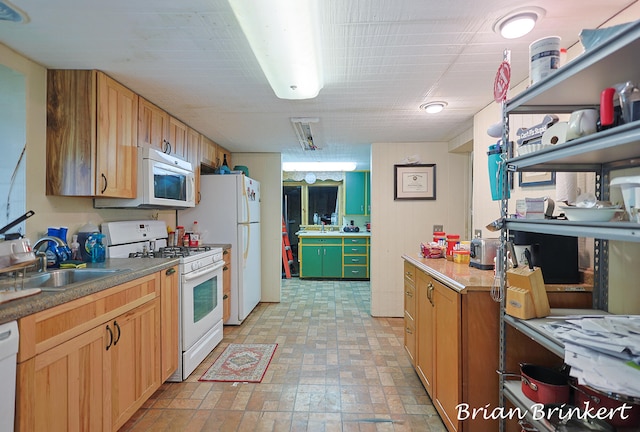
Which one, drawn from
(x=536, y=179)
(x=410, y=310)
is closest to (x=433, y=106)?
(x=536, y=179)

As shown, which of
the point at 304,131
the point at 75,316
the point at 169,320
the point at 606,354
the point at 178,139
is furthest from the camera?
the point at 304,131

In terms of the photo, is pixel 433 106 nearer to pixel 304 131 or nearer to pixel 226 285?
pixel 304 131

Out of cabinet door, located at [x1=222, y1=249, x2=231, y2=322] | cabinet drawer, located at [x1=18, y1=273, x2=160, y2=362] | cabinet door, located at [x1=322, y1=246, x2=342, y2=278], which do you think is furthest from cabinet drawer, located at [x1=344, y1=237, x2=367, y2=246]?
cabinet drawer, located at [x1=18, y1=273, x2=160, y2=362]

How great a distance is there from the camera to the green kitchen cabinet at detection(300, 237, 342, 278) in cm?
Answer: 558

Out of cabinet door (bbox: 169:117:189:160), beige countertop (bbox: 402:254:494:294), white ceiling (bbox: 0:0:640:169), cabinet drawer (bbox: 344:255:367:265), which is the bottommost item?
cabinet drawer (bbox: 344:255:367:265)

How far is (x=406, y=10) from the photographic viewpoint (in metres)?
1.33

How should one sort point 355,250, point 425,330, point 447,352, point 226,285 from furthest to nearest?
point 355,250 → point 226,285 → point 425,330 → point 447,352

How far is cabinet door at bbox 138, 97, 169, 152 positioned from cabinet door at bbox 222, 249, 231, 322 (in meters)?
1.23

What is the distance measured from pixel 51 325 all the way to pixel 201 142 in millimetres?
2487

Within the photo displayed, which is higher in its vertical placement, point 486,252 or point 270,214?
point 270,214

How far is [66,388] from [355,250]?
459cm

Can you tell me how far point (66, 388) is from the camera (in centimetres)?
127

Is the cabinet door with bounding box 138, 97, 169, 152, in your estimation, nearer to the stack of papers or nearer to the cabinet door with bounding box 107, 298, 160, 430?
the cabinet door with bounding box 107, 298, 160, 430

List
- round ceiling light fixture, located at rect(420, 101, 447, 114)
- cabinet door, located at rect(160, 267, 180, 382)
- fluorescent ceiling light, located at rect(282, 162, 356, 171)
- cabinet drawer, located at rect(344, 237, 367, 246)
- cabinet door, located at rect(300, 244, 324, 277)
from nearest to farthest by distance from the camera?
cabinet door, located at rect(160, 267, 180, 382) → round ceiling light fixture, located at rect(420, 101, 447, 114) → fluorescent ceiling light, located at rect(282, 162, 356, 171) → cabinet drawer, located at rect(344, 237, 367, 246) → cabinet door, located at rect(300, 244, 324, 277)
